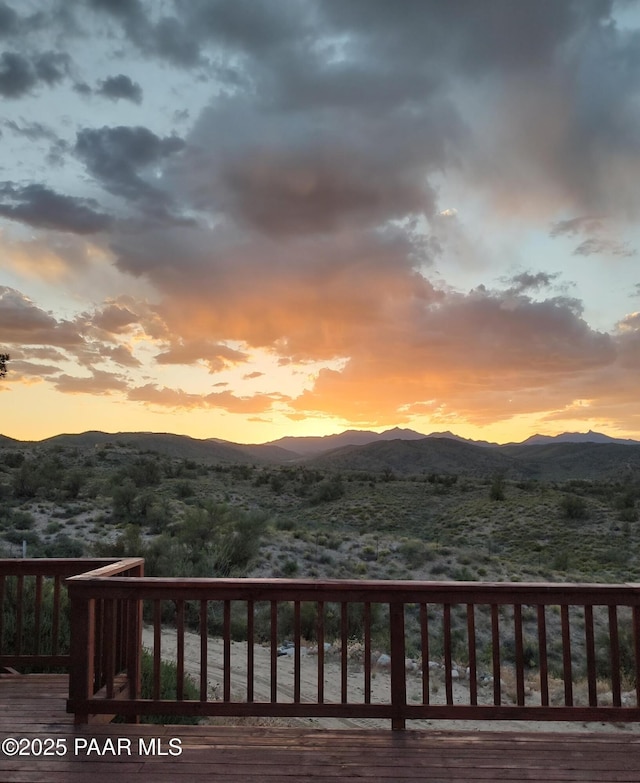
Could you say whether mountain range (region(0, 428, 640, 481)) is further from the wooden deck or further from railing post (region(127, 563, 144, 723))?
the wooden deck

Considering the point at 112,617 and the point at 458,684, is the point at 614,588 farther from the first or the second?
the point at 458,684

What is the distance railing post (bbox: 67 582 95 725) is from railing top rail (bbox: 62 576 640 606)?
1.87ft

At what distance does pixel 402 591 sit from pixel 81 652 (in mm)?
2388

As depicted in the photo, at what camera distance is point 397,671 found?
4.01 metres

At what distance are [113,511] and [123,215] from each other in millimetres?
11895

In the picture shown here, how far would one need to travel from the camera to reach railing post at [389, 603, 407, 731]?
12.9 ft

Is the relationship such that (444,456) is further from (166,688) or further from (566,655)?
(566,655)

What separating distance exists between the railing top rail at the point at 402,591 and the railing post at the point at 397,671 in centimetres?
13

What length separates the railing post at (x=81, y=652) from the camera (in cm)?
406

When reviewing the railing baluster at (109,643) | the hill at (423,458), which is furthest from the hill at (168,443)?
the railing baluster at (109,643)

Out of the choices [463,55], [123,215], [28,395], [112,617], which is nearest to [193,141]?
[123,215]

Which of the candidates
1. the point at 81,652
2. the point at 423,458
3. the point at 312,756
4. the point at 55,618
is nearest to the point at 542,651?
the point at 312,756

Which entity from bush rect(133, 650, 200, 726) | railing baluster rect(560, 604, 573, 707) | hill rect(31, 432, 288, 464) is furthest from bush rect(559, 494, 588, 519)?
hill rect(31, 432, 288, 464)

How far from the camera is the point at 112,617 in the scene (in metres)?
4.23
